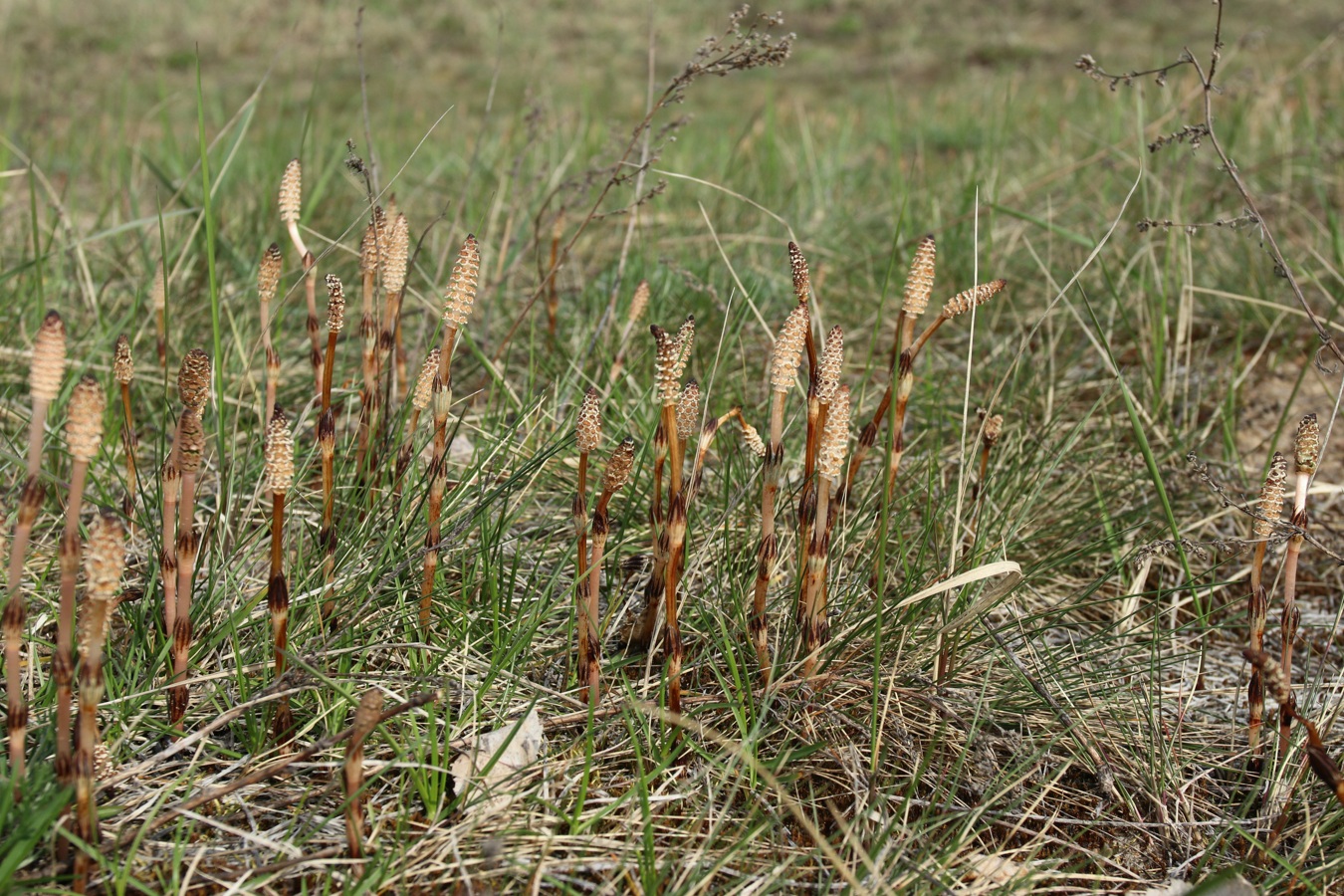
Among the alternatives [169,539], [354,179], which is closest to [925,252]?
[169,539]

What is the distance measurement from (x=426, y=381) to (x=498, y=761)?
0.55 meters

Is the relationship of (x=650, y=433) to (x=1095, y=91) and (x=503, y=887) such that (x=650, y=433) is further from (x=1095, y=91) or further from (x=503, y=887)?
(x=1095, y=91)

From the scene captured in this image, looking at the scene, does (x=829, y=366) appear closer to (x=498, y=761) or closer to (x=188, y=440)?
(x=498, y=761)

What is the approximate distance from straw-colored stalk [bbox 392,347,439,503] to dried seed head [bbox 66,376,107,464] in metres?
0.55

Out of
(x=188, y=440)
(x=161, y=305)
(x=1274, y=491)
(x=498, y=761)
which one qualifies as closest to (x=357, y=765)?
(x=498, y=761)

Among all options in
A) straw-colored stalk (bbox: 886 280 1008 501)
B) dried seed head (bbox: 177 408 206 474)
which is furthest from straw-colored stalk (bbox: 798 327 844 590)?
dried seed head (bbox: 177 408 206 474)

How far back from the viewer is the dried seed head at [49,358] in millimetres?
962

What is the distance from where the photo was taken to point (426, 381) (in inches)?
61.5

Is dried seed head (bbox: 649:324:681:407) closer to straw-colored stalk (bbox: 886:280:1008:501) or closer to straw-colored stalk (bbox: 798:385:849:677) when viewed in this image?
straw-colored stalk (bbox: 798:385:849:677)

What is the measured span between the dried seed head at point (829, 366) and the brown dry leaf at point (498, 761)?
1.83 ft

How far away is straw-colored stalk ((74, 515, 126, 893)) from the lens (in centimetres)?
101

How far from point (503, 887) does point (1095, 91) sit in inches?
250

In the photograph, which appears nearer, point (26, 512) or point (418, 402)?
point (26, 512)

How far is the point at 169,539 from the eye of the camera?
1312 millimetres
